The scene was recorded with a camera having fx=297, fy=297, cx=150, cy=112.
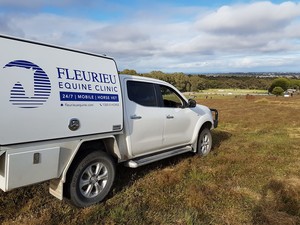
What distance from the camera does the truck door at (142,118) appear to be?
195 inches

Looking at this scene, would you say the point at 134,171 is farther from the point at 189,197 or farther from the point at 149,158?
the point at 189,197

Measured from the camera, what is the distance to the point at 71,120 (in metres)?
3.87

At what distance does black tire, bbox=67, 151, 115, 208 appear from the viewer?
13.3 ft

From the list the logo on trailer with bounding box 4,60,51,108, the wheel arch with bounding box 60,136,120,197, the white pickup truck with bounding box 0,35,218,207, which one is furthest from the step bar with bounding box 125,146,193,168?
the logo on trailer with bounding box 4,60,51,108

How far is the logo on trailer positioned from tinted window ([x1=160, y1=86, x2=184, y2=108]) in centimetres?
282

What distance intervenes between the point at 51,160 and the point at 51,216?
774 millimetres

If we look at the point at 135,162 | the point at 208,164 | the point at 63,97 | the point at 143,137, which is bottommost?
the point at 208,164

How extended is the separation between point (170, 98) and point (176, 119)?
0.52 m

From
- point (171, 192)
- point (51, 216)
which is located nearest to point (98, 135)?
point (51, 216)

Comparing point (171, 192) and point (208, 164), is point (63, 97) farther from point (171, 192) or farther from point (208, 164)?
point (208, 164)

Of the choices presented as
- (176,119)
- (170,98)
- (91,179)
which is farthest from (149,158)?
(170,98)

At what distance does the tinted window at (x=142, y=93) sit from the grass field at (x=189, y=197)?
1.40 meters

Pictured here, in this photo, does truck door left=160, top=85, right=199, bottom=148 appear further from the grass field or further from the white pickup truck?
the grass field

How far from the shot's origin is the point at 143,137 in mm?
5184
